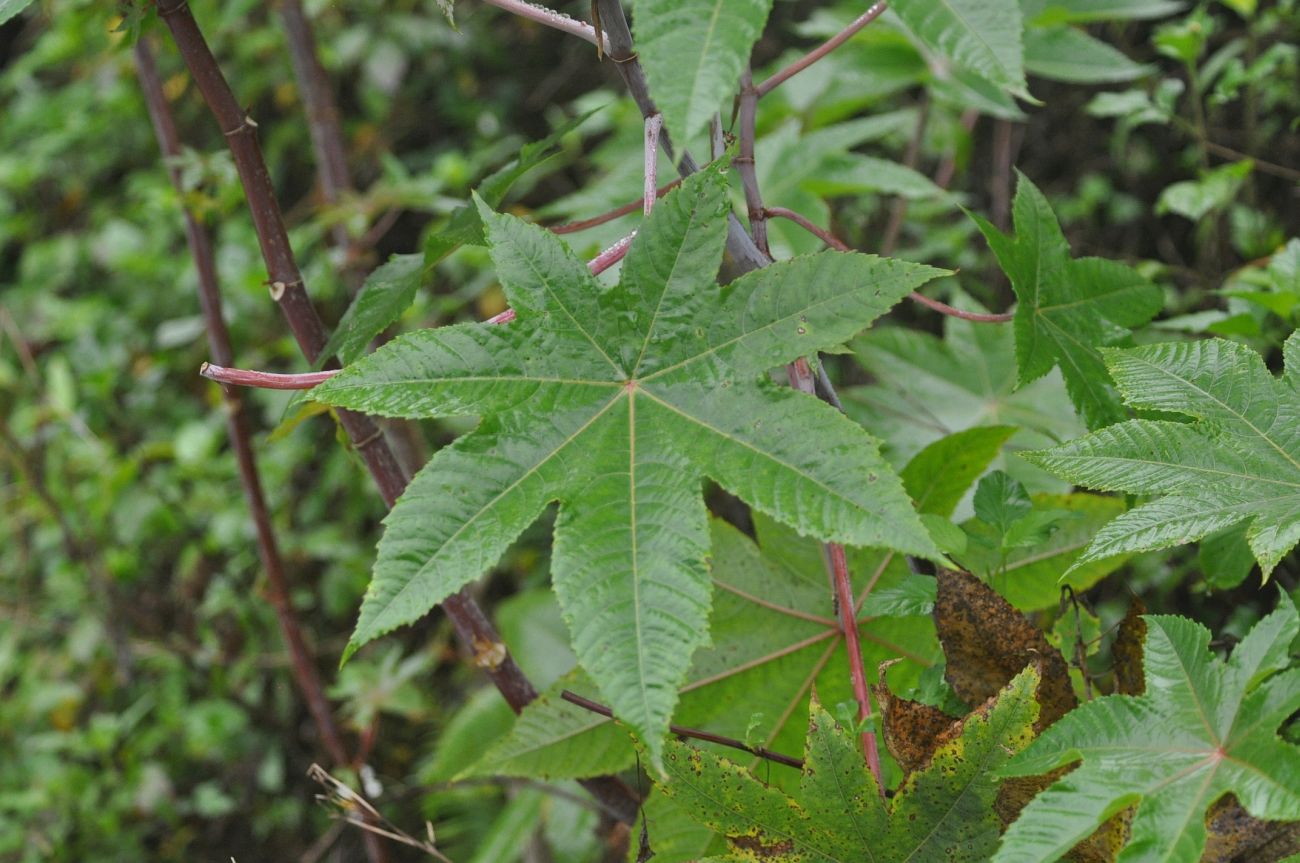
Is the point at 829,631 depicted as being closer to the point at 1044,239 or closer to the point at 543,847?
the point at 1044,239

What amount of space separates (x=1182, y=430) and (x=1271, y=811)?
0.25 metres

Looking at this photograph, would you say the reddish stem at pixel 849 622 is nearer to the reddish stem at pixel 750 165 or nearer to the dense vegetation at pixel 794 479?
the dense vegetation at pixel 794 479

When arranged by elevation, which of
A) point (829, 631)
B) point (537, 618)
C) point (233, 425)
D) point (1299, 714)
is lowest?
point (537, 618)

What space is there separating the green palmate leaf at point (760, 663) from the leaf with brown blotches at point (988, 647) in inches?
6.1

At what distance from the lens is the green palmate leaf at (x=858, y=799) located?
0.64 meters

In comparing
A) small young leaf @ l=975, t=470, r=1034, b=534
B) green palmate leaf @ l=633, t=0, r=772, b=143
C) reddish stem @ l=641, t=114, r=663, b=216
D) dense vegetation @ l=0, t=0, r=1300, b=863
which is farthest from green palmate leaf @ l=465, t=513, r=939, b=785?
green palmate leaf @ l=633, t=0, r=772, b=143

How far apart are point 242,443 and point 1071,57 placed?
1.48 meters

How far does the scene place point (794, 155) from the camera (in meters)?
1.56

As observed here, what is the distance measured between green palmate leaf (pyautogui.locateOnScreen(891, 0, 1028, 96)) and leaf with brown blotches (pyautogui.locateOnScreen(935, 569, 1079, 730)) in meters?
0.35

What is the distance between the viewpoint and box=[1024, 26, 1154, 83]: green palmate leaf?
170cm

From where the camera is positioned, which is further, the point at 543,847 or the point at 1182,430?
the point at 543,847

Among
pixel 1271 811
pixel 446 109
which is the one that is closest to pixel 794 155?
pixel 1271 811

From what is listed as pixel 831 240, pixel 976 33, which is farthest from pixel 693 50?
pixel 831 240

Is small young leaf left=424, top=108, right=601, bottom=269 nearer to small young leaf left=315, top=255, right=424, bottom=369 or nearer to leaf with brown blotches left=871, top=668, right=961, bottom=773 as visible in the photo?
small young leaf left=315, top=255, right=424, bottom=369
